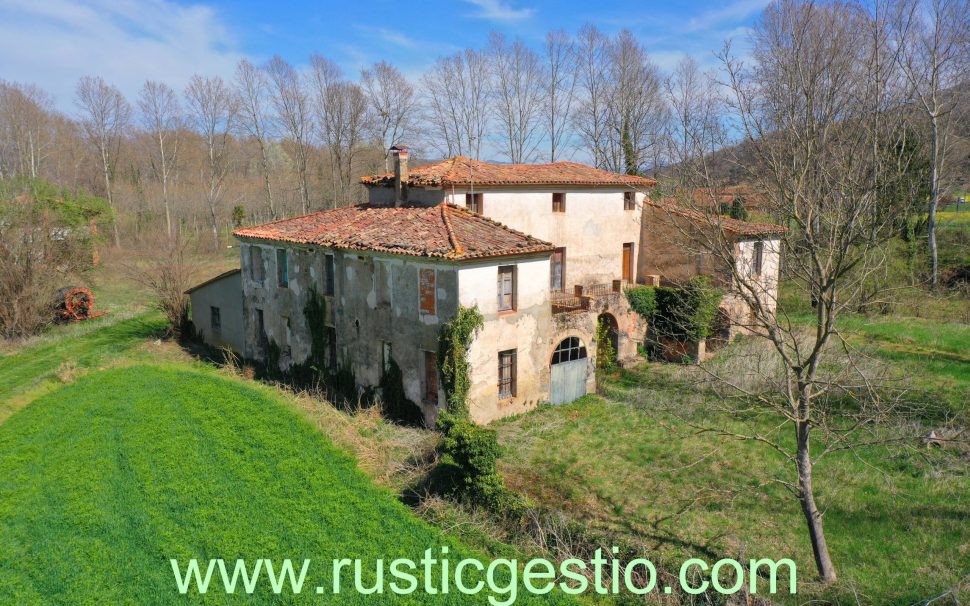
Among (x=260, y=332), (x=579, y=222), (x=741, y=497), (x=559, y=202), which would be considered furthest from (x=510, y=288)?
(x=260, y=332)

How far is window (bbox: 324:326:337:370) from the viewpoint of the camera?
69.8 ft

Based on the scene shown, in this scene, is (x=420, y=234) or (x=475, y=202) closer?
(x=420, y=234)

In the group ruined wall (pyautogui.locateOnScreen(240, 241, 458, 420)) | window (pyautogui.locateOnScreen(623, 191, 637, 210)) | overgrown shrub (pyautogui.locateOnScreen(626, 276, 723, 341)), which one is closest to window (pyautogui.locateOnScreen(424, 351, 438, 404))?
ruined wall (pyautogui.locateOnScreen(240, 241, 458, 420))

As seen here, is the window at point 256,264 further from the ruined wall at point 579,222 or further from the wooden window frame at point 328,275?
the ruined wall at point 579,222

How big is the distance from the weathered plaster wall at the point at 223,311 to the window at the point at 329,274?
22.1 feet

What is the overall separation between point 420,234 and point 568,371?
615cm

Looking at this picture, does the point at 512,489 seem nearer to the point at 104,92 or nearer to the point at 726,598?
the point at 726,598

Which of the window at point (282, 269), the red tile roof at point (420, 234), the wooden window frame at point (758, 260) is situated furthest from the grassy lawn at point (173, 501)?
the wooden window frame at point (758, 260)

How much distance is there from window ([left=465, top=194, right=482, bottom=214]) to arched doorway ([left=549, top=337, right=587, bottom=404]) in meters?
5.35

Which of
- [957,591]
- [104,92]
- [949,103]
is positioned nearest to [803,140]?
[957,591]

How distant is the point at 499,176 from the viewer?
875 inches

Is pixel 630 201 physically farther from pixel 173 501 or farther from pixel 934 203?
pixel 173 501

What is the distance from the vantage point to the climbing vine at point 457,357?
16781 mm

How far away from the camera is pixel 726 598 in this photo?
997 cm
